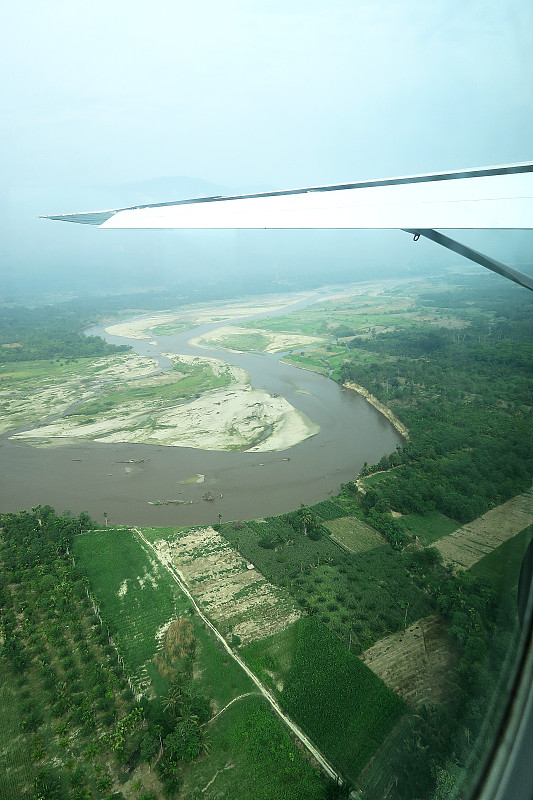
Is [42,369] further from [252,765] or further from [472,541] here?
[252,765]

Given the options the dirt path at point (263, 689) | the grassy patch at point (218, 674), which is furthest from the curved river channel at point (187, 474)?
the grassy patch at point (218, 674)

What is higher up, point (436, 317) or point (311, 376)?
point (436, 317)

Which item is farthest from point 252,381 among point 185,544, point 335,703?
point 335,703

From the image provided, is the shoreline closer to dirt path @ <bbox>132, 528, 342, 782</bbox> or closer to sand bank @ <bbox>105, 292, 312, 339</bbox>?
dirt path @ <bbox>132, 528, 342, 782</bbox>

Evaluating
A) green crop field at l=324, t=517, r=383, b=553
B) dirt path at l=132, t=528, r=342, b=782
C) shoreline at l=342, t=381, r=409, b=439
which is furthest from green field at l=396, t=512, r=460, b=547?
shoreline at l=342, t=381, r=409, b=439

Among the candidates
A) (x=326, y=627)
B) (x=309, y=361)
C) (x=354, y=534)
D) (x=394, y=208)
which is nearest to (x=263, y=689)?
(x=326, y=627)

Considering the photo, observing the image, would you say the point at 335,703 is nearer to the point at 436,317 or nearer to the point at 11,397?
the point at 11,397
